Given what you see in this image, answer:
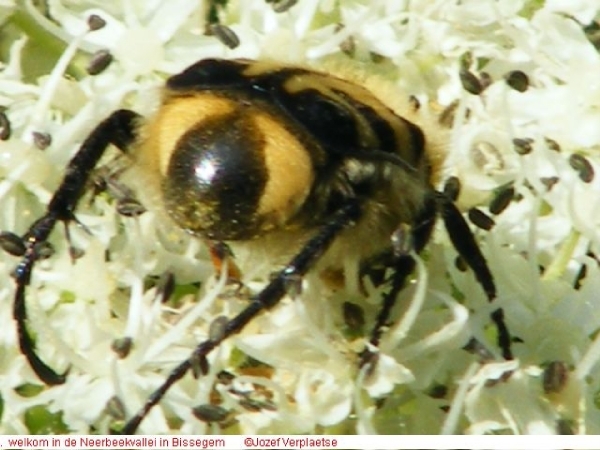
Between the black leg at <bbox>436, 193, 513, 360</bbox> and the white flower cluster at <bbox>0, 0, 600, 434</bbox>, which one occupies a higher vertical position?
the black leg at <bbox>436, 193, 513, 360</bbox>

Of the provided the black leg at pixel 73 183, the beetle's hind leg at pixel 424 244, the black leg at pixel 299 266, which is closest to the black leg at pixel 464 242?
the beetle's hind leg at pixel 424 244

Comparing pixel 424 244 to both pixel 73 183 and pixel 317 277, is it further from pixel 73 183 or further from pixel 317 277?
pixel 73 183

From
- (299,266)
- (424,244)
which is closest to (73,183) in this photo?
(299,266)

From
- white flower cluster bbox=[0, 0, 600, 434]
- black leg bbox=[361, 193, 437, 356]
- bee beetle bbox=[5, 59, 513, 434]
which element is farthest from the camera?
white flower cluster bbox=[0, 0, 600, 434]

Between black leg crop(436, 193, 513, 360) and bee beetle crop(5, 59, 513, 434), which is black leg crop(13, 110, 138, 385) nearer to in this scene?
bee beetle crop(5, 59, 513, 434)

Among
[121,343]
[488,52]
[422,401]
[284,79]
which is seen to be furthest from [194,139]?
[488,52]

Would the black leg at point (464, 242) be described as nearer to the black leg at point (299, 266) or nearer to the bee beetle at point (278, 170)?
the bee beetle at point (278, 170)

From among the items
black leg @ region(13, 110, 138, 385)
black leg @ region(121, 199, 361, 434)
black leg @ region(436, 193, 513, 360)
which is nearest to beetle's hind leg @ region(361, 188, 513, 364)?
black leg @ region(436, 193, 513, 360)

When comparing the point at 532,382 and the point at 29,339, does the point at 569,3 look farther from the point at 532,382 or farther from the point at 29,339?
the point at 29,339
